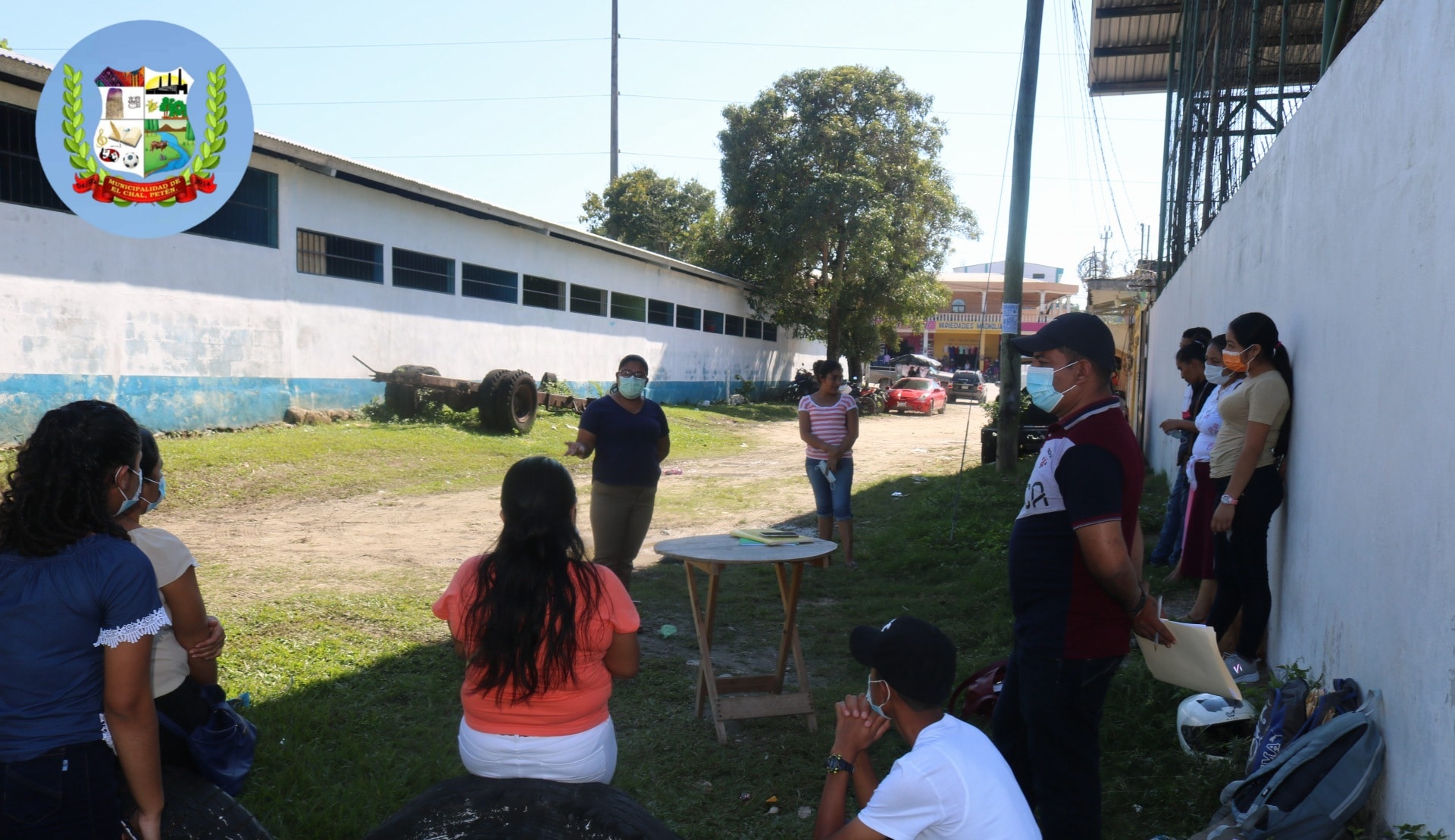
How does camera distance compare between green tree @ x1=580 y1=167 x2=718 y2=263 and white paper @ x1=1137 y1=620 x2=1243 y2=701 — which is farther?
green tree @ x1=580 y1=167 x2=718 y2=263

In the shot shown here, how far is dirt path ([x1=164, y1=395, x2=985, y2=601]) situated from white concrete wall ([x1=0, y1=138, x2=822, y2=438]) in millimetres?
3964

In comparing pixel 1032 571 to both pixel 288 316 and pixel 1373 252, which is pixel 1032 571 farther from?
pixel 288 316

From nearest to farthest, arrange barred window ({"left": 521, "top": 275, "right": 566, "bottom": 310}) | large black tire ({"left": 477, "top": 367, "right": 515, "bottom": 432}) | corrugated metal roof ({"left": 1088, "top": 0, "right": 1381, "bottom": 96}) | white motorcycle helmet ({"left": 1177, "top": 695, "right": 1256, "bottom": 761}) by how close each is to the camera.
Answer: white motorcycle helmet ({"left": 1177, "top": 695, "right": 1256, "bottom": 761}) → corrugated metal roof ({"left": 1088, "top": 0, "right": 1381, "bottom": 96}) → large black tire ({"left": 477, "top": 367, "right": 515, "bottom": 432}) → barred window ({"left": 521, "top": 275, "right": 566, "bottom": 310})

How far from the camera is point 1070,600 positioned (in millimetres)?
2867

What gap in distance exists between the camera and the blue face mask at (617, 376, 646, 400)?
238 inches

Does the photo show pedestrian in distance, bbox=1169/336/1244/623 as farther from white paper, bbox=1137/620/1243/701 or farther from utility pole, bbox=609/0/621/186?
utility pole, bbox=609/0/621/186

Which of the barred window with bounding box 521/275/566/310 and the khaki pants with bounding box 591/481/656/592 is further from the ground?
the barred window with bounding box 521/275/566/310

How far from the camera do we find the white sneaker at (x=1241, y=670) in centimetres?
459

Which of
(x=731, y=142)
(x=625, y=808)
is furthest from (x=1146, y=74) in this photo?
(x=625, y=808)

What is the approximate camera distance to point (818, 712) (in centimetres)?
479

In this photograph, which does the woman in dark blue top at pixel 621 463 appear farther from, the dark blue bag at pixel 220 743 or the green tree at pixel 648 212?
the green tree at pixel 648 212

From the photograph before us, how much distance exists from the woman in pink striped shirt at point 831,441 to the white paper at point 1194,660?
4.41 m

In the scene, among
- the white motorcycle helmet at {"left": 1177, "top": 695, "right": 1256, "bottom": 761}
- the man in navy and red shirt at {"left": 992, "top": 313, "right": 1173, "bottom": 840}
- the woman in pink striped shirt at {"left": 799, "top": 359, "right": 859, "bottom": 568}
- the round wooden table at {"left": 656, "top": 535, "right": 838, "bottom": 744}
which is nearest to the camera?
the man in navy and red shirt at {"left": 992, "top": 313, "right": 1173, "bottom": 840}

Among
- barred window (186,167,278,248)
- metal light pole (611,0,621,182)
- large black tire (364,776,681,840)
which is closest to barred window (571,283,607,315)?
barred window (186,167,278,248)
